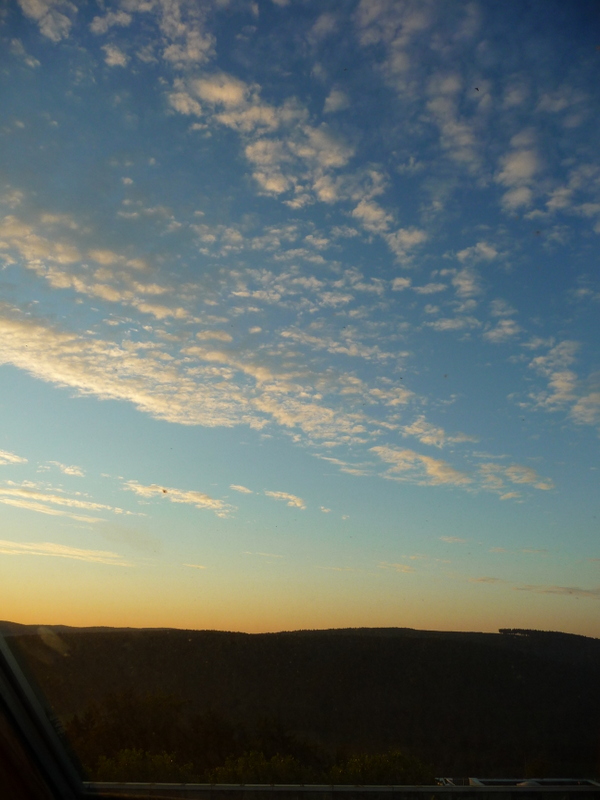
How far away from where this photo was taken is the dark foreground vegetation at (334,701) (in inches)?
783

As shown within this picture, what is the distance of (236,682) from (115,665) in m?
11.0

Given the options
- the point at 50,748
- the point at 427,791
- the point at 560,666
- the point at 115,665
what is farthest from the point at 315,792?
the point at 560,666

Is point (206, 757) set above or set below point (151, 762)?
below

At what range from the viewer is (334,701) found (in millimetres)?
49125

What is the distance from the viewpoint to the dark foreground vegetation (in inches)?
783

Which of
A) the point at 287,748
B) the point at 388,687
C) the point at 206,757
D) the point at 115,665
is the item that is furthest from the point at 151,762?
the point at 388,687

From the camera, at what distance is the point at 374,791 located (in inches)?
344

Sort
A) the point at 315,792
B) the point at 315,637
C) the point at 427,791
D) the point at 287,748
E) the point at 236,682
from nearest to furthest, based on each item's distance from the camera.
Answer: the point at 315,792
the point at 427,791
the point at 287,748
the point at 236,682
the point at 315,637

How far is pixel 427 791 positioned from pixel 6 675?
7.37 metres

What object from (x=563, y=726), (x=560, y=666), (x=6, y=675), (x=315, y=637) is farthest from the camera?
(x=315, y=637)

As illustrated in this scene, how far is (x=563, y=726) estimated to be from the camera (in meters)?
42.5

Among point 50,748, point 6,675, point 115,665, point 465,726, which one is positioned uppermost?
point 6,675

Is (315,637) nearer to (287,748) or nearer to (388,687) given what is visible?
(388,687)

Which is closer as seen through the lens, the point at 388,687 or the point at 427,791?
the point at 427,791
